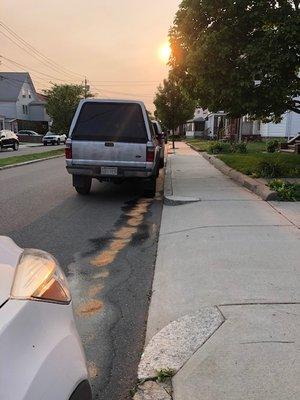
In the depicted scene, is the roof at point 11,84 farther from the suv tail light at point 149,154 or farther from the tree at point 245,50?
the suv tail light at point 149,154

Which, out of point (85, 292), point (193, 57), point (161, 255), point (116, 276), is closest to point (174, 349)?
point (85, 292)

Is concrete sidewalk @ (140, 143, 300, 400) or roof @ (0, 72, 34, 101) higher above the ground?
roof @ (0, 72, 34, 101)

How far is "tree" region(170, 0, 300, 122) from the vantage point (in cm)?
1182

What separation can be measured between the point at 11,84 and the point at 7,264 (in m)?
77.2

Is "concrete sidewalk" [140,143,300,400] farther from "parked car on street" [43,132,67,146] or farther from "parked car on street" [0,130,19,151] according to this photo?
"parked car on street" [43,132,67,146]

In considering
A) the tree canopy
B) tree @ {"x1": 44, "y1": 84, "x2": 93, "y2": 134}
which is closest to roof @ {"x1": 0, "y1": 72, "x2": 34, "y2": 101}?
tree @ {"x1": 44, "y1": 84, "x2": 93, "y2": 134}

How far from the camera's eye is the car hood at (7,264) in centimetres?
191

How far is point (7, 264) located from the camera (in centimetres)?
218

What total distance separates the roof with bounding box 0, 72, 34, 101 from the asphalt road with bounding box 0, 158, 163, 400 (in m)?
63.0

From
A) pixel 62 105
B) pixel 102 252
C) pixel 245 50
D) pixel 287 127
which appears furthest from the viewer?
pixel 62 105

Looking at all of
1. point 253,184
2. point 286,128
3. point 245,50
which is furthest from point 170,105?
point 253,184

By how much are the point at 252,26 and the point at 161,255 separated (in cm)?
851

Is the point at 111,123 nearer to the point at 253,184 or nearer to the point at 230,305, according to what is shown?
the point at 253,184

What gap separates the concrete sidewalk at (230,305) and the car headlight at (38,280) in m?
1.27
